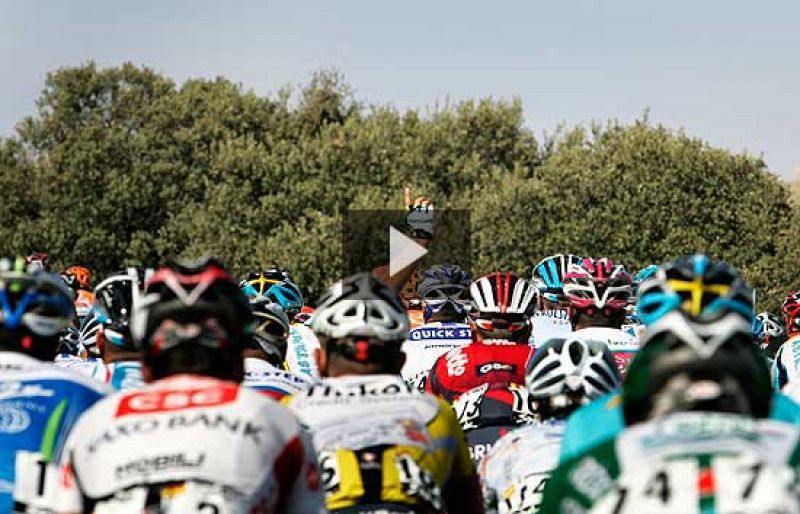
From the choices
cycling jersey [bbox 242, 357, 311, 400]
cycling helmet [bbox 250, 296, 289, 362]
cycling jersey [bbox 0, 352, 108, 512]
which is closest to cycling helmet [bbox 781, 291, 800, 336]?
cycling helmet [bbox 250, 296, 289, 362]

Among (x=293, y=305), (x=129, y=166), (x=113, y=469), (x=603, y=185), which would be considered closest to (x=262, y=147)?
(x=129, y=166)

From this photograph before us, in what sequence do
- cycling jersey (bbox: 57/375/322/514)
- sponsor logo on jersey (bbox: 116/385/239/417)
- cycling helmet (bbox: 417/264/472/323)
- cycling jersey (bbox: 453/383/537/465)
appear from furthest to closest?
cycling helmet (bbox: 417/264/472/323) → cycling jersey (bbox: 453/383/537/465) → sponsor logo on jersey (bbox: 116/385/239/417) → cycling jersey (bbox: 57/375/322/514)

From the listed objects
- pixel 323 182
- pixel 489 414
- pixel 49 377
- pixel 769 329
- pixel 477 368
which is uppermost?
pixel 323 182

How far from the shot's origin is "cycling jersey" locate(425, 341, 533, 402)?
402 inches

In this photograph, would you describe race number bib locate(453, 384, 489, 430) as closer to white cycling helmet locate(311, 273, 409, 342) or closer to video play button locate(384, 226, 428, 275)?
white cycling helmet locate(311, 273, 409, 342)

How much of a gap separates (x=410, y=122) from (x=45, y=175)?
15666 millimetres

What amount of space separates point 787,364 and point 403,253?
3719 millimetres

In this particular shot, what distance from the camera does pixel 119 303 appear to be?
9.40 m

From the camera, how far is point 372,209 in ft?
224

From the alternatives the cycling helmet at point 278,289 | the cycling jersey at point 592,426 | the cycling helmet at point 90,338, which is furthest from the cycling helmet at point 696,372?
the cycling helmet at point 278,289

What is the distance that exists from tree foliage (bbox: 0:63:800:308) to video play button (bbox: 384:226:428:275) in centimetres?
4274

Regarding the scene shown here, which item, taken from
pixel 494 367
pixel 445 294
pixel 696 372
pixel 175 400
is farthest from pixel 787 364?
pixel 696 372

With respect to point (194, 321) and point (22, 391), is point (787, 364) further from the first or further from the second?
point (194, 321)

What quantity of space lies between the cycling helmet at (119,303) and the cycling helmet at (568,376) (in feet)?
7.07
